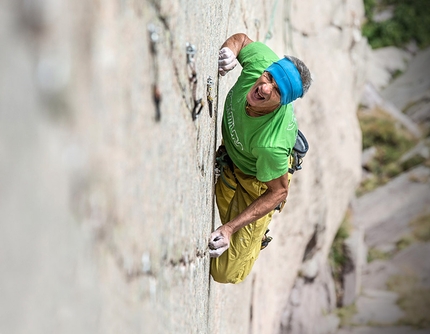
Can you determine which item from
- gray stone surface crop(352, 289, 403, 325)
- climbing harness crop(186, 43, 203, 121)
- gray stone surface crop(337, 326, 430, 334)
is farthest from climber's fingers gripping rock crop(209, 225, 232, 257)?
gray stone surface crop(352, 289, 403, 325)

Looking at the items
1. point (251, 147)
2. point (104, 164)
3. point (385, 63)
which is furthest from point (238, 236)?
point (385, 63)

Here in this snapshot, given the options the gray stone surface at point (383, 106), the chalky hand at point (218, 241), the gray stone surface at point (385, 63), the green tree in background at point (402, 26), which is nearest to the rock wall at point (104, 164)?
the chalky hand at point (218, 241)

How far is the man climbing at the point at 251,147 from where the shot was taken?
2.13 m

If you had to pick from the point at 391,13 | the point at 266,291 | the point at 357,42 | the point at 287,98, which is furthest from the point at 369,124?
the point at 287,98

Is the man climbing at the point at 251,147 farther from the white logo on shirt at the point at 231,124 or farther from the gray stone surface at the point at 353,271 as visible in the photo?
the gray stone surface at the point at 353,271

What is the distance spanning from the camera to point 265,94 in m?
2.11

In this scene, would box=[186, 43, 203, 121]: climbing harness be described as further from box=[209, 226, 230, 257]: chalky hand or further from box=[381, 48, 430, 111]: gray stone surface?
box=[381, 48, 430, 111]: gray stone surface

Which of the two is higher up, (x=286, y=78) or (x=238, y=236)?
(x=286, y=78)

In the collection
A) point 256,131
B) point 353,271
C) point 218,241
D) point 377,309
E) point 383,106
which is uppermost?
point 383,106

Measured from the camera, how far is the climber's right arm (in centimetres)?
232

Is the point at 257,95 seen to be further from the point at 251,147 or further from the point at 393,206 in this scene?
the point at 393,206

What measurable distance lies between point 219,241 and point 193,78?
89cm

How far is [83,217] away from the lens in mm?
920

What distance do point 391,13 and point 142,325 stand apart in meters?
11.8
